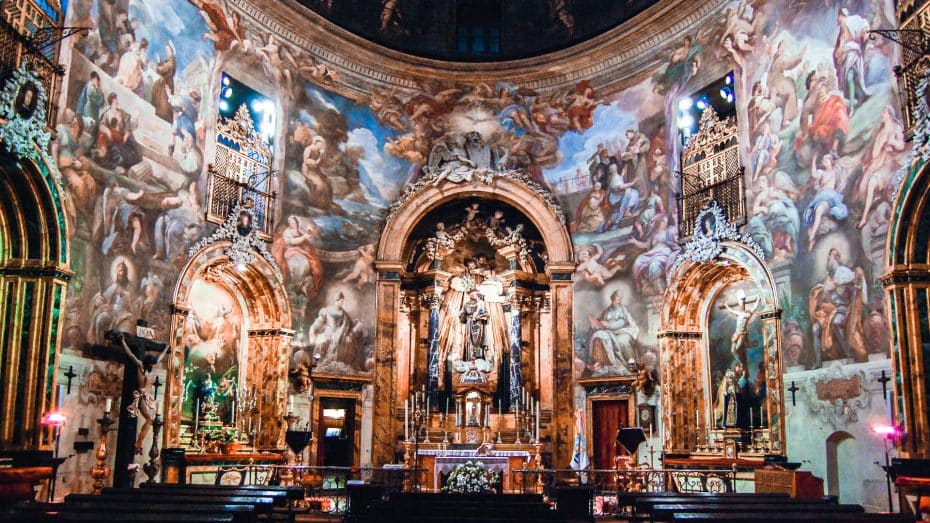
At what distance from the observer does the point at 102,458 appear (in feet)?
51.6

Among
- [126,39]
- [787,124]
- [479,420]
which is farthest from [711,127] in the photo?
[126,39]

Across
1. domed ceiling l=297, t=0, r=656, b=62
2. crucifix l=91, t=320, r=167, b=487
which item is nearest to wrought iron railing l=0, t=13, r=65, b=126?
crucifix l=91, t=320, r=167, b=487

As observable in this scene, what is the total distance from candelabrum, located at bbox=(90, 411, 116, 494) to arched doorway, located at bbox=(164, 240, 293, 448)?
3.33 metres

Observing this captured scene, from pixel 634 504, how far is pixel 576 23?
57.1 feet

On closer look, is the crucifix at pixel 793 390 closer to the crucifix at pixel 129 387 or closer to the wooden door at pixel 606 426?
the wooden door at pixel 606 426

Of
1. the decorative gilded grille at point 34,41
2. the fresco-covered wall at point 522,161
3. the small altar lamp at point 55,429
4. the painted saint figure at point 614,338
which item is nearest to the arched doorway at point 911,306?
the fresco-covered wall at point 522,161

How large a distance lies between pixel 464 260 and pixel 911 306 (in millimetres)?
14000

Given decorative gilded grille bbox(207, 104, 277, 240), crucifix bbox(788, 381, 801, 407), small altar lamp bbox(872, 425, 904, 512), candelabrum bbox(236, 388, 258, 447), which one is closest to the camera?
small altar lamp bbox(872, 425, 904, 512)

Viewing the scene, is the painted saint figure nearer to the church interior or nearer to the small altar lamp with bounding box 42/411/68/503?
the church interior

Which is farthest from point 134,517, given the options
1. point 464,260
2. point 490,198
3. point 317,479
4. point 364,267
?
point 490,198

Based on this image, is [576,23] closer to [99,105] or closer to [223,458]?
[99,105]

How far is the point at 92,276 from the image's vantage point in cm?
1695

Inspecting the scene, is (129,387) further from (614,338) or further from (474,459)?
(614,338)

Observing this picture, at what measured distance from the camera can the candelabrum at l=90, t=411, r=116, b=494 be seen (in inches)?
612
